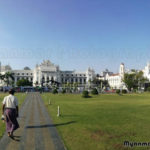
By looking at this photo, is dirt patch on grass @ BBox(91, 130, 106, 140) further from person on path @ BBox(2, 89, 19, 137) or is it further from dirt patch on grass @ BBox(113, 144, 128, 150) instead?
person on path @ BBox(2, 89, 19, 137)

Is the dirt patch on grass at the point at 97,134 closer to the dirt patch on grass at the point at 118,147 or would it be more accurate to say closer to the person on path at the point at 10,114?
the dirt patch on grass at the point at 118,147

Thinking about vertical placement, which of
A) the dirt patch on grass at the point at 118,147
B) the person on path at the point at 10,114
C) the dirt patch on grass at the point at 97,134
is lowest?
the dirt patch on grass at the point at 118,147

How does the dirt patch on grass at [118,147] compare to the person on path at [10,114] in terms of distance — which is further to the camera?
the person on path at [10,114]

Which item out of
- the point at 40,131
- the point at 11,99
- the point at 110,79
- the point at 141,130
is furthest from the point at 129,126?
the point at 110,79

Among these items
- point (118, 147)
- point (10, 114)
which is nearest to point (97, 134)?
point (118, 147)

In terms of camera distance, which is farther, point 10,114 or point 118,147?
point 10,114

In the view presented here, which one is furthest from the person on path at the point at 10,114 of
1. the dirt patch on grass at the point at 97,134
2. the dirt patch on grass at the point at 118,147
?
the dirt patch on grass at the point at 118,147

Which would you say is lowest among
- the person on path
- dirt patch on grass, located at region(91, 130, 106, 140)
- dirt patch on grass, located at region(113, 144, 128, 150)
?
dirt patch on grass, located at region(113, 144, 128, 150)

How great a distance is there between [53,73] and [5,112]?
184m

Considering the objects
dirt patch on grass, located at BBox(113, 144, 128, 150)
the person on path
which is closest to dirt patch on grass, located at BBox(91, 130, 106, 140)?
dirt patch on grass, located at BBox(113, 144, 128, 150)

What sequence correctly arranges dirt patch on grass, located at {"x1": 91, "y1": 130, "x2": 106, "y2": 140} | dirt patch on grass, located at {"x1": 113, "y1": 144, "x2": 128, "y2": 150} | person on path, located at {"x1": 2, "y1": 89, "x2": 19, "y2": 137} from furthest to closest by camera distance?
dirt patch on grass, located at {"x1": 91, "y1": 130, "x2": 106, "y2": 140} → person on path, located at {"x1": 2, "y1": 89, "x2": 19, "y2": 137} → dirt patch on grass, located at {"x1": 113, "y1": 144, "x2": 128, "y2": 150}

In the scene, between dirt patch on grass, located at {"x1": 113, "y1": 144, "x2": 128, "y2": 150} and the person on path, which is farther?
the person on path

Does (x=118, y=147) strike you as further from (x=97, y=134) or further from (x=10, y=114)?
(x=10, y=114)

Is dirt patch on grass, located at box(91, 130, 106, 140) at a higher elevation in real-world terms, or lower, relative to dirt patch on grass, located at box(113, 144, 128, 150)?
higher
